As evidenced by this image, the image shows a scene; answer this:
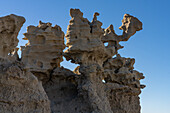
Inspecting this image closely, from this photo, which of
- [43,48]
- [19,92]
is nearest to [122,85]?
[43,48]

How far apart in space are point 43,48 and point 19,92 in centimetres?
802

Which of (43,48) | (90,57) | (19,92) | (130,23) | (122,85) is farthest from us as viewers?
(130,23)

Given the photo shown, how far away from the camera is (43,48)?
51.0 feet

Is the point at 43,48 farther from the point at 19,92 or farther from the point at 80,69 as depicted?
the point at 19,92

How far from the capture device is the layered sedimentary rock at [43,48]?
15273 mm

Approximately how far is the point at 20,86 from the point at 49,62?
25.2ft

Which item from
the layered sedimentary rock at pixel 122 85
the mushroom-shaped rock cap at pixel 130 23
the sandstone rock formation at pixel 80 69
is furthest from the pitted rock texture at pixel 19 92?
the mushroom-shaped rock cap at pixel 130 23

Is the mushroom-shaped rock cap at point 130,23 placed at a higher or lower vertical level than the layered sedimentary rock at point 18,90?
higher

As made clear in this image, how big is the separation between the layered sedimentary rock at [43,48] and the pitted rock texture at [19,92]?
707 centimetres

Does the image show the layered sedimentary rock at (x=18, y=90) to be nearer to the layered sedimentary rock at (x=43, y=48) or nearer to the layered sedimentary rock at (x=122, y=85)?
the layered sedimentary rock at (x=43, y=48)

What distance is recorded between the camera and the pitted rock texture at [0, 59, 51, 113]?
7.40 m

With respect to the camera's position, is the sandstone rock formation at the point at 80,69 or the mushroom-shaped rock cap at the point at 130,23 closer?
the sandstone rock formation at the point at 80,69

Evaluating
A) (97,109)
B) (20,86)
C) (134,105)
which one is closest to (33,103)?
(20,86)

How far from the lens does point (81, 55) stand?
14.3m
